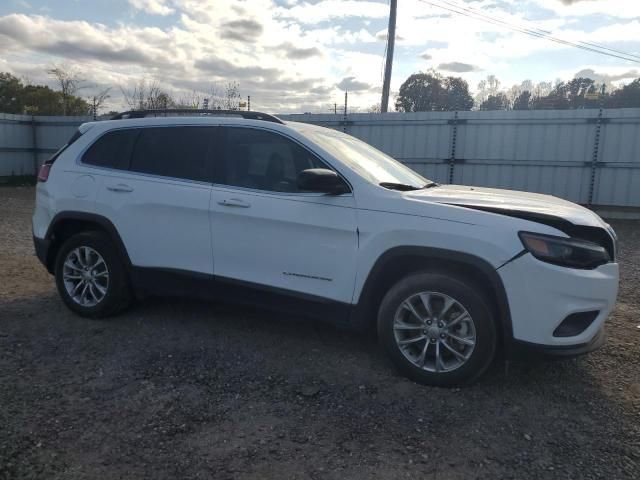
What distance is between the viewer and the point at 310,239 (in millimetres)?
3756

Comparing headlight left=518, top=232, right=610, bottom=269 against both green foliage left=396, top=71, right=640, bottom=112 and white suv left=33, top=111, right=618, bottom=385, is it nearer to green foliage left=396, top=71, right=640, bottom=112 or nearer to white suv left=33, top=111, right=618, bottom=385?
white suv left=33, top=111, right=618, bottom=385

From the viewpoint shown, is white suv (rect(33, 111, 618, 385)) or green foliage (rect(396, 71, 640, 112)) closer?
white suv (rect(33, 111, 618, 385))

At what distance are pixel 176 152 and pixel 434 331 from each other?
2593mm

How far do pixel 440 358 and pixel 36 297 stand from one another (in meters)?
4.12

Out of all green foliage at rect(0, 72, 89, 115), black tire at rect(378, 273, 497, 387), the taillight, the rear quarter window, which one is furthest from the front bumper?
green foliage at rect(0, 72, 89, 115)

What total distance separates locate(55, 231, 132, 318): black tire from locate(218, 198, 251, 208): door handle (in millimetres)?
1201

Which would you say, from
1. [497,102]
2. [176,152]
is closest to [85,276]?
[176,152]

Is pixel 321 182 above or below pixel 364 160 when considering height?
below

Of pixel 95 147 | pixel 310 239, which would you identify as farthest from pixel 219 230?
pixel 95 147

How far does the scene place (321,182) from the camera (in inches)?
142

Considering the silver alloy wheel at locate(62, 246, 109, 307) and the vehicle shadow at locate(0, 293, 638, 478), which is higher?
the silver alloy wheel at locate(62, 246, 109, 307)

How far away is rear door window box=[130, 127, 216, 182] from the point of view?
14.1 feet

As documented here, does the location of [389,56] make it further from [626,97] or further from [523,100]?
[626,97]

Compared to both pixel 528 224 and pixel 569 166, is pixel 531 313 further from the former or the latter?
pixel 569 166
